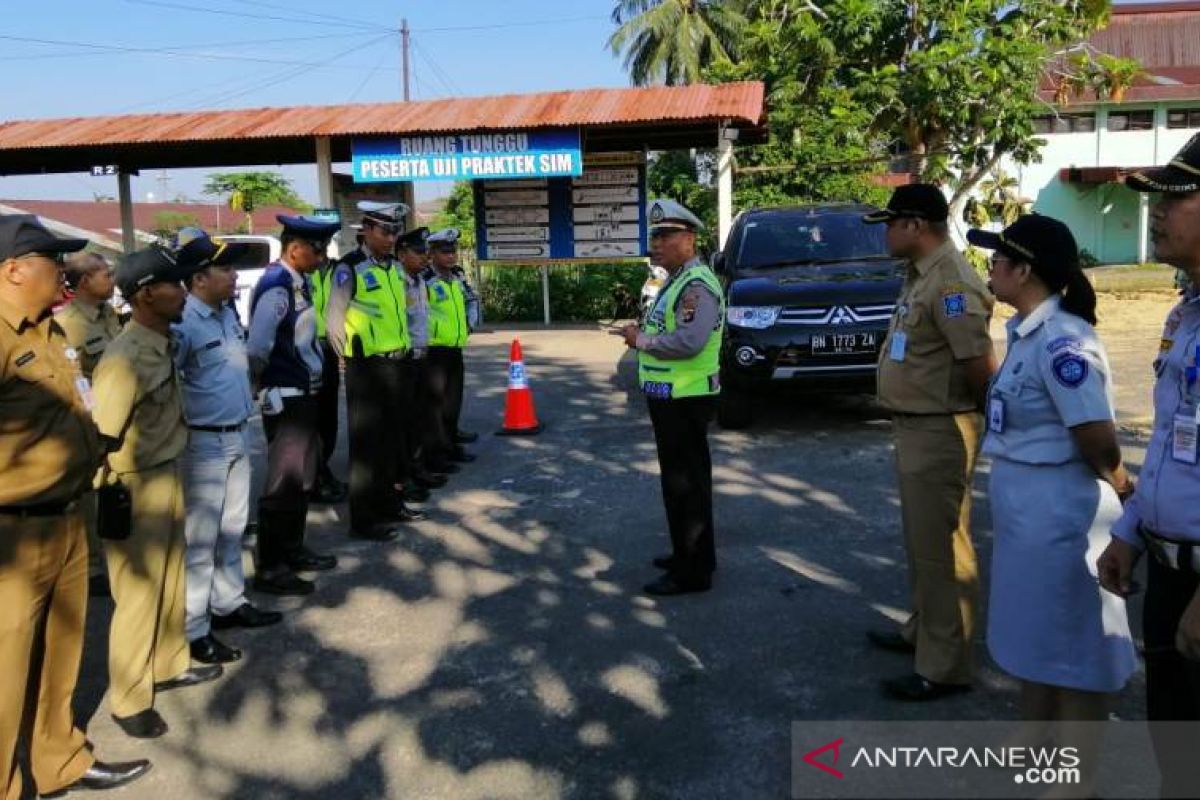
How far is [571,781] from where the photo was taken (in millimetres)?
3055

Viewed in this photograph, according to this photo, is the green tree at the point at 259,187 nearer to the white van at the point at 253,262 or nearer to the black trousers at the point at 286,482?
the white van at the point at 253,262

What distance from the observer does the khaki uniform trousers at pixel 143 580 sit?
340 cm

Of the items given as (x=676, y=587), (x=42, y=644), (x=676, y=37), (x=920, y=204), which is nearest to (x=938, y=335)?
(x=920, y=204)

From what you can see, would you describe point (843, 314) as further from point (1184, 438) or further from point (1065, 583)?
point (1184, 438)

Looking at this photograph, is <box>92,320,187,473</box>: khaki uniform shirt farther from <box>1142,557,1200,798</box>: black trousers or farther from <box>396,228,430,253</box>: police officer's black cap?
<box>1142,557,1200,798</box>: black trousers

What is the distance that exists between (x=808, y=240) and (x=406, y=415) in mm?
4159

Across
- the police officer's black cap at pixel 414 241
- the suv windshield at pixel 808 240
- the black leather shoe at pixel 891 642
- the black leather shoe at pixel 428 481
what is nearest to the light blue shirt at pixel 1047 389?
the black leather shoe at pixel 891 642

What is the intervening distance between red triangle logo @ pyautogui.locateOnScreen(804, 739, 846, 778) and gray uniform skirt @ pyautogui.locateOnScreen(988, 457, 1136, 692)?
0.70m

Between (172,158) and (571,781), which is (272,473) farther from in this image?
(172,158)

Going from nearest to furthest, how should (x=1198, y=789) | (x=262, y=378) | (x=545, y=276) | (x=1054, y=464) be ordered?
(x=1198, y=789) → (x=1054, y=464) → (x=262, y=378) → (x=545, y=276)

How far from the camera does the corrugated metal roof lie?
1371 cm

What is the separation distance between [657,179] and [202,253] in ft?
59.3

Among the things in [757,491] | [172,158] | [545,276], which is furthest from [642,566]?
[172,158]

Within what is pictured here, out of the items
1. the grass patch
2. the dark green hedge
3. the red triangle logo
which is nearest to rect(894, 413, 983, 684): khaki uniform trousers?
the red triangle logo
